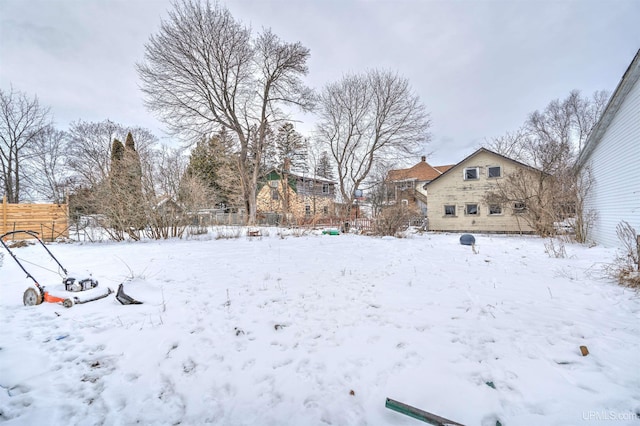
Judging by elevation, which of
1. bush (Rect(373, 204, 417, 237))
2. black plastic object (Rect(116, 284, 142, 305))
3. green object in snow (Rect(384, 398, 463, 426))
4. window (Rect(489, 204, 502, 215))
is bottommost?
green object in snow (Rect(384, 398, 463, 426))

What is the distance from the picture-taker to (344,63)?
19.0 meters

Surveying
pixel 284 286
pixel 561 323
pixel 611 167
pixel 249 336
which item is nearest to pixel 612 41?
pixel 611 167

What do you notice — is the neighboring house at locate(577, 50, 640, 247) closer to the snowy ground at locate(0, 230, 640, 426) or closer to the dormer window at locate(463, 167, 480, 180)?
the snowy ground at locate(0, 230, 640, 426)

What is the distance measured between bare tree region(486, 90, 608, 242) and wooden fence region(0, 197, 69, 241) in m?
22.7

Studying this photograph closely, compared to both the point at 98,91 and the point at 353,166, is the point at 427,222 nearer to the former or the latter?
the point at 353,166

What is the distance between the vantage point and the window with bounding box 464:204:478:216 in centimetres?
1921

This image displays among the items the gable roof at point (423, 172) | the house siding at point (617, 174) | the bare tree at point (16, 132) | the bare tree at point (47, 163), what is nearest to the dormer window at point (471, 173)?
the house siding at point (617, 174)

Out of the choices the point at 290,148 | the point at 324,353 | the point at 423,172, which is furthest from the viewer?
the point at 423,172

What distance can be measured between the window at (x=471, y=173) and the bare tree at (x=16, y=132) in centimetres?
3326

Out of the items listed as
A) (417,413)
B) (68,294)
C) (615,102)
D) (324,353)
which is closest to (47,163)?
(68,294)

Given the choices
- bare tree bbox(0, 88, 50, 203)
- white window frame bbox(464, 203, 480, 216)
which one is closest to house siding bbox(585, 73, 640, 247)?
white window frame bbox(464, 203, 480, 216)

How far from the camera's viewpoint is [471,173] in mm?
19328

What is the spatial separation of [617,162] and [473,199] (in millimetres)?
10590

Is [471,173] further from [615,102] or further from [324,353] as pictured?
[324,353]
